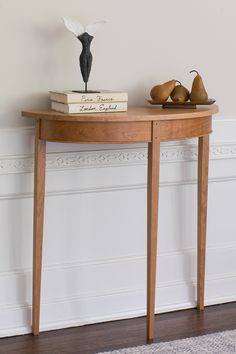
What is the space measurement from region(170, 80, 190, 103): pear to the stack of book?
0.27 m

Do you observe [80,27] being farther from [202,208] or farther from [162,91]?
[202,208]

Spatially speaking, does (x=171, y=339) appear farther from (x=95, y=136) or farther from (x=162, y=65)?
(x=162, y=65)

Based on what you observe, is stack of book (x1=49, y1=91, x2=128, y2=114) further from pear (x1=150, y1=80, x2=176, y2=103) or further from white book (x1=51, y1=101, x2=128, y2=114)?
pear (x1=150, y1=80, x2=176, y2=103)

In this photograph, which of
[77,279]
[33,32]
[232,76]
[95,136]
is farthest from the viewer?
[232,76]

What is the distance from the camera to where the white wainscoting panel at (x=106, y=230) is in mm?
2971

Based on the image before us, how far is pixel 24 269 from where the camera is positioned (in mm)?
3006

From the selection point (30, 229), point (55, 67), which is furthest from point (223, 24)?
point (30, 229)

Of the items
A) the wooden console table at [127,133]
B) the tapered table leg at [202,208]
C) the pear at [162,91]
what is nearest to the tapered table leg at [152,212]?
the wooden console table at [127,133]

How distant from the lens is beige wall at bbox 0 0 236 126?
289 cm

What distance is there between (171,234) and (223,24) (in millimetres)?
944

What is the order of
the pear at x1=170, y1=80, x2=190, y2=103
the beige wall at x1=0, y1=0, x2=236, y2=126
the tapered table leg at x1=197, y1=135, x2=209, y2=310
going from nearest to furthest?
the beige wall at x1=0, y1=0, x2=236, y2=126
the pear at x1=170, y1=80, x2=190, y2=103
the tapered table leg at x1=197, y1=135, x2=209, y2=310

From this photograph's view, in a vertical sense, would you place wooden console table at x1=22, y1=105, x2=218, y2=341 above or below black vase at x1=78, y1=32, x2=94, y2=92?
below

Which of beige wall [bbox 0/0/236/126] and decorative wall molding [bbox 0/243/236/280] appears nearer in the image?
beige wall [bbox 0/0/236/126]

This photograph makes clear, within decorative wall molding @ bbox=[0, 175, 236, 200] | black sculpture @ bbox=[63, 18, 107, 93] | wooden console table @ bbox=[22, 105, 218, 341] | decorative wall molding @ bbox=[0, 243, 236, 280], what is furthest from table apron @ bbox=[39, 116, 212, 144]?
decorative wall molding @ bbox=[0, 243, 236, 280]
